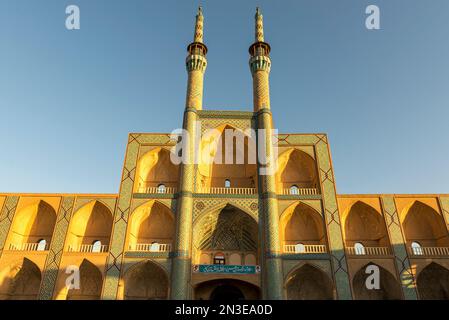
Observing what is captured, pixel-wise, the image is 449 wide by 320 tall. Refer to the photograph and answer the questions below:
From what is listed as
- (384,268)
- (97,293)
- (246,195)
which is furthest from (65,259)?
(384,268)

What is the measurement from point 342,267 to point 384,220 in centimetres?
450

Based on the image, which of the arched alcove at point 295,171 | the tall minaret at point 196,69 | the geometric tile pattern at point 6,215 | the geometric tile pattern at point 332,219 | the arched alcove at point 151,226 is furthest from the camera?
the tall minaret at point 196,69

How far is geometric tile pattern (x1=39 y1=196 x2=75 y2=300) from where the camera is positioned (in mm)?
18438

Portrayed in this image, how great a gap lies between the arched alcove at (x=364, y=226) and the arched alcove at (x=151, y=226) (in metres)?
11.8

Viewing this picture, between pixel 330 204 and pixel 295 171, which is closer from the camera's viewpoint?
pixel 330 204

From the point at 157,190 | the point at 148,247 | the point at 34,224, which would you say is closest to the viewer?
the point at 148,247

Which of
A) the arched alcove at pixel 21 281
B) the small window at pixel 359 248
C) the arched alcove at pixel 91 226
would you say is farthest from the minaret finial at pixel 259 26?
the arched alcove at pixel 21 281

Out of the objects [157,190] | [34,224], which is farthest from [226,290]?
[34,224]

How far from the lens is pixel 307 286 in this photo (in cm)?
2058

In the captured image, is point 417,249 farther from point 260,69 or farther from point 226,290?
point 260,69

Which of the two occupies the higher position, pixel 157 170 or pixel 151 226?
pixel 157 170

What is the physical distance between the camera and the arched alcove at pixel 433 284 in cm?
1992

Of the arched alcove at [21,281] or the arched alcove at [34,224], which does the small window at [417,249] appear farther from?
the arched alcove at [34,224]

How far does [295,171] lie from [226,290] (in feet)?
31.8
